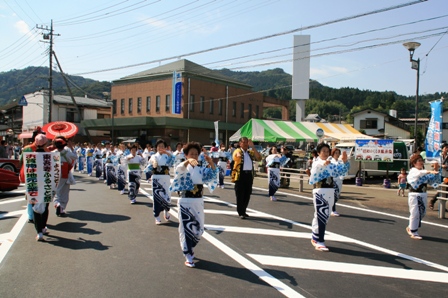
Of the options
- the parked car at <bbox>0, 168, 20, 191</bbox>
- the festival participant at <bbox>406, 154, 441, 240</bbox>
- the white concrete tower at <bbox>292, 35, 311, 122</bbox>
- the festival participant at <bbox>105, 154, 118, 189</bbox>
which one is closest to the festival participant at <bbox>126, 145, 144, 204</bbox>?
the festival participant at <bbox>105, 154, 118, 189</bbox>

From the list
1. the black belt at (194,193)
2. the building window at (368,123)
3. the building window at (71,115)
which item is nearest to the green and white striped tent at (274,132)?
the black belt at (194,193)

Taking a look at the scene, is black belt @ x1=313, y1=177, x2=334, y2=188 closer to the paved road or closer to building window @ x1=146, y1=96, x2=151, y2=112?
the paved road

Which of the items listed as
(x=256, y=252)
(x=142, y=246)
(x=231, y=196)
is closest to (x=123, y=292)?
(x=142, y=246)

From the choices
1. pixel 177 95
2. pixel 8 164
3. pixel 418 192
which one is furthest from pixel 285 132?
pixel 177 95

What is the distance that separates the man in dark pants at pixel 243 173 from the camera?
32.9 feet

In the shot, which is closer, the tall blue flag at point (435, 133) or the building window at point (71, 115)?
the tall blue flag at point (435, 133)

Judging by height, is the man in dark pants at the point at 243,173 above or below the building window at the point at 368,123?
below

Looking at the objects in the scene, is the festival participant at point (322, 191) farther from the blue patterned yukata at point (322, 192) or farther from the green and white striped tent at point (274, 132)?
the green and white striped tent at point (274, 132)

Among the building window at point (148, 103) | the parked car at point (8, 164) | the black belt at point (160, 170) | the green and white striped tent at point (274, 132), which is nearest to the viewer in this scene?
the black belt at point (160, 170)

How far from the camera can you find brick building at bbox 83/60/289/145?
43750 mm

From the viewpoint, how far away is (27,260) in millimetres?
6125

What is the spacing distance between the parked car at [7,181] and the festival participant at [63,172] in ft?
16.6

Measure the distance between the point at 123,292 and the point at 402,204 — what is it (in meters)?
10.9

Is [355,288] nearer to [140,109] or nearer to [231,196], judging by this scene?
[231,196]
